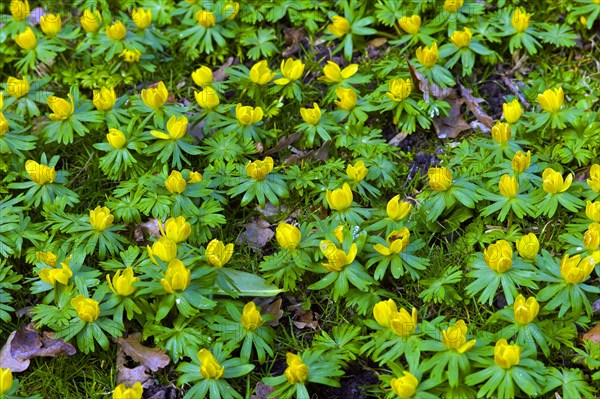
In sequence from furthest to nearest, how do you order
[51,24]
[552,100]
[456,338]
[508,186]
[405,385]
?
[51,24] < [552,100] < [508,186] < [456,338] < [405,385]

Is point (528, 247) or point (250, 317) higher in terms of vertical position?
point (528, 247)

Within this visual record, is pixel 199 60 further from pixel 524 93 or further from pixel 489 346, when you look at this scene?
pixel 489 346

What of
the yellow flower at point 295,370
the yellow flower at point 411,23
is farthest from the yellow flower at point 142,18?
the yellow flower at point 295,370

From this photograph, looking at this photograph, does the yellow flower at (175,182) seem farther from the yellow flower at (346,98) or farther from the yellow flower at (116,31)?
the yellow flower at (116,31)

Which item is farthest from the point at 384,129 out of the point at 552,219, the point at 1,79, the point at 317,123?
the point at 1,79

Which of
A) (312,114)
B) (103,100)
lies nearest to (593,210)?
(312,114)

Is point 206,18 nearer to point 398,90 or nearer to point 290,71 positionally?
point 290,71
